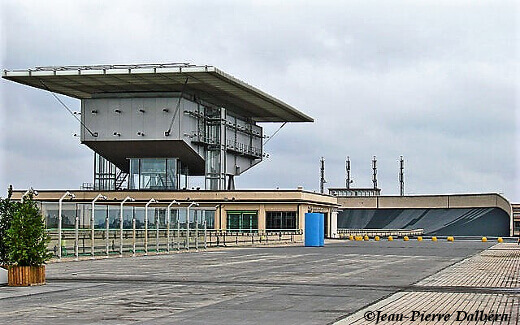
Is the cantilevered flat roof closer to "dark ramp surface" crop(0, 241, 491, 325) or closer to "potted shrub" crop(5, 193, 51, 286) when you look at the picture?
"dark ramp surface" crop(0, 241, 491, 325)

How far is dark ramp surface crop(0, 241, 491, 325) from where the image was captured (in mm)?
15312

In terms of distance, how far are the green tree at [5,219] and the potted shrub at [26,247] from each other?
36 cm

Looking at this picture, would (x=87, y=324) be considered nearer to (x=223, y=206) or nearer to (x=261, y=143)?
(x=223, y=206)

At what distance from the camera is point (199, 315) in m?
15.5

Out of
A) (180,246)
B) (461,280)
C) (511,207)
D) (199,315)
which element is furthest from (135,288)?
(511,207)

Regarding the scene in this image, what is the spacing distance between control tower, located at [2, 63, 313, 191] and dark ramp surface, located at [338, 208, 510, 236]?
3426cm

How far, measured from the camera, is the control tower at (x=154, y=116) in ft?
264

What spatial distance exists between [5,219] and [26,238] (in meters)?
1.85

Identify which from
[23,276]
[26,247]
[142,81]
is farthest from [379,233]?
[26,247]

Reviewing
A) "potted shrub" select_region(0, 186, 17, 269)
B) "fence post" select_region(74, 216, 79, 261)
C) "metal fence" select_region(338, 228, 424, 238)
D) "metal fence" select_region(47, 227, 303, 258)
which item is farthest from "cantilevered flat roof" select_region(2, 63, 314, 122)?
"potted shrub" select_region(0, 186, 17, 269)

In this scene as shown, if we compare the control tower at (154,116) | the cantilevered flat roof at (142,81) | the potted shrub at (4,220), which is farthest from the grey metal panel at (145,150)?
the potted shrub at (4,220)

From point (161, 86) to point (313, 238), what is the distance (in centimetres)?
2850

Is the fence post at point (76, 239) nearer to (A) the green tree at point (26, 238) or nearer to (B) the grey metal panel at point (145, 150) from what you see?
(A) the green tree at point (26, 238)

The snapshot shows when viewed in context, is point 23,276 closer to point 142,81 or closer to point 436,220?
point 142,81
